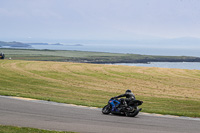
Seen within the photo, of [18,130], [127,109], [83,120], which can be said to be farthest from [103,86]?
[18,130]

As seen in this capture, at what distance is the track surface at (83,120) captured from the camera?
47.3 ft

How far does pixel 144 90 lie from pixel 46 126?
2130 centimetres

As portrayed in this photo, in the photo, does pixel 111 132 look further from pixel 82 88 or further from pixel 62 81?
pixel 62 81

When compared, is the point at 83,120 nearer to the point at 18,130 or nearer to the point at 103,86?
the point at 18,130

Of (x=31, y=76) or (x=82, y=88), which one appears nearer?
(x=82, y=88)

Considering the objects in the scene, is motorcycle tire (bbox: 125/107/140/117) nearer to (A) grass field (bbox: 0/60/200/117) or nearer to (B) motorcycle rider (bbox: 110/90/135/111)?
(B) motorcycle rider (bbox: 110/90/135/111)

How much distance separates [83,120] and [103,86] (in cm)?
1979

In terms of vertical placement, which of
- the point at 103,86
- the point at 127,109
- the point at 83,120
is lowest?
the point at 103,86

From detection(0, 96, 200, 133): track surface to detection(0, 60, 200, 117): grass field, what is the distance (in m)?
3.13

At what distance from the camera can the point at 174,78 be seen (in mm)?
43938

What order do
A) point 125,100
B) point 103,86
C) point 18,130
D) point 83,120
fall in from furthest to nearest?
point 103,86 → point 125,100 → point 83,120 → point 18,130

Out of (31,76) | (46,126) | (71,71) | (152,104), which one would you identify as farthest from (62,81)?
(46,126)

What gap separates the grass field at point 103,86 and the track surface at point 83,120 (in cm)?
313

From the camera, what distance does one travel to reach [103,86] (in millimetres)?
36031
